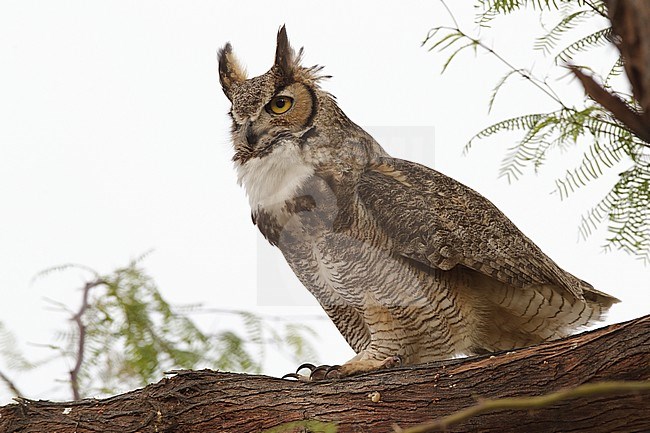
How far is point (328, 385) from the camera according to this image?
4.69 ft

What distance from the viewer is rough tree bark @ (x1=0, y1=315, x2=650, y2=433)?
Answer: 1.20m

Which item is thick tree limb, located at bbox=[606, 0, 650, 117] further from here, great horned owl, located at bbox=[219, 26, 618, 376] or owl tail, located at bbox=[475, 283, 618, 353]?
owl tail, located at bbox=[475, 283, 618, 353]

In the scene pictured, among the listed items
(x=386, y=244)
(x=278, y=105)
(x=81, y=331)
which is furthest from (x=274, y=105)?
(x=81, y=331)

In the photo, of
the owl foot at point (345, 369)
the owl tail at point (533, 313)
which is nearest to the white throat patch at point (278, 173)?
the owl foot at point (345, 369)

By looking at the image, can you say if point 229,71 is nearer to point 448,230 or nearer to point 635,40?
point 448,230

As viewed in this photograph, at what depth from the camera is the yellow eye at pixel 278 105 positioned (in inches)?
72.7

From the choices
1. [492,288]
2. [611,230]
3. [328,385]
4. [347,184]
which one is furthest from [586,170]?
[328,385]

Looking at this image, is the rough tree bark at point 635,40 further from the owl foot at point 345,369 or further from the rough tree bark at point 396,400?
the owl foot at point 345,369

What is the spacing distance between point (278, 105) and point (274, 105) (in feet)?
0.04

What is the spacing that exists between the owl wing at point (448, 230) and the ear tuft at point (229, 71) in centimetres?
51

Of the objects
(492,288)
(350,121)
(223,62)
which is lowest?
(492,288)

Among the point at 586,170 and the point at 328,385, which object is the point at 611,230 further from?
the point at 328,385

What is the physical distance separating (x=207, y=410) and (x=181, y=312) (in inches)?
23.8

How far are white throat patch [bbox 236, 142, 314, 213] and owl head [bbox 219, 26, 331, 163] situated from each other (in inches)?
1.2
